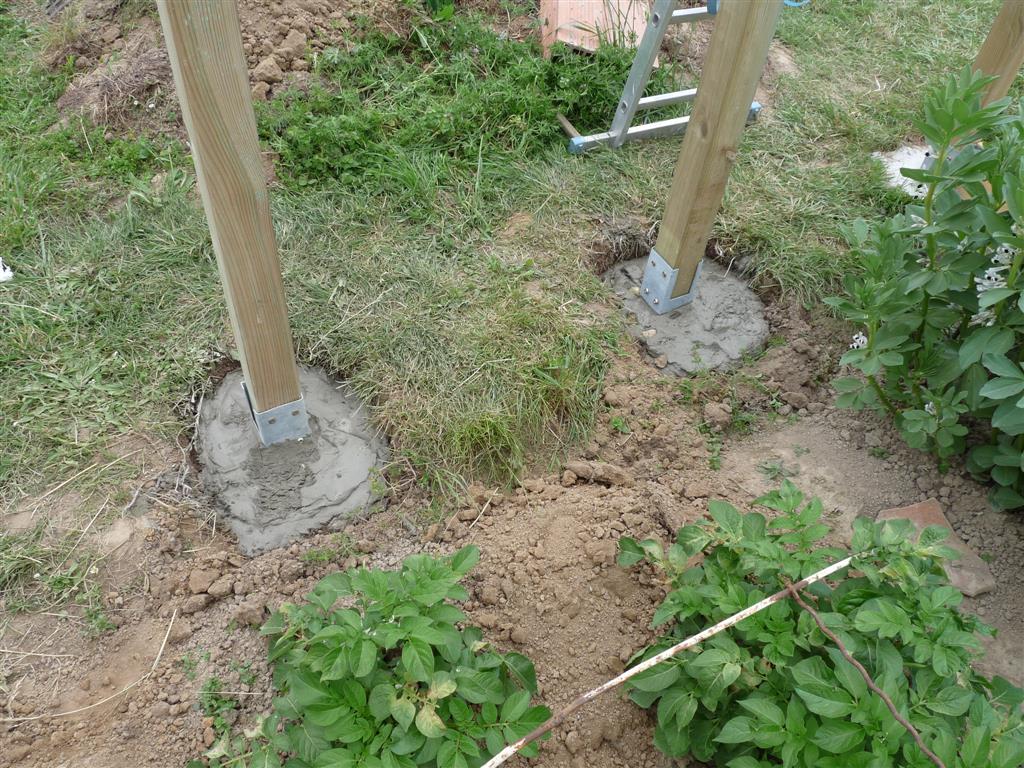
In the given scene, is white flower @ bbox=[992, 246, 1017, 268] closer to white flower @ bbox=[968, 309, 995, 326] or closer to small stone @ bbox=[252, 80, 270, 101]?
white flower @ bbox=[968, 309, 995, 326]

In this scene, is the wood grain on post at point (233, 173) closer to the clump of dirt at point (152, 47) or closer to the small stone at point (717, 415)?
the small stone at point (717, 415)

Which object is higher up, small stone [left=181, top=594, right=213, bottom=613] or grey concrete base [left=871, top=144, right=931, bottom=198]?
grey concrete base [left=871, top=144, right=931, bottom=198]

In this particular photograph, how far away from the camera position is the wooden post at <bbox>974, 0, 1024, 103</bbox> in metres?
3.16

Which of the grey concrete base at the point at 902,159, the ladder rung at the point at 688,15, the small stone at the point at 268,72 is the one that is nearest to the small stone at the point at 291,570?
the small stone at the point at 268,72

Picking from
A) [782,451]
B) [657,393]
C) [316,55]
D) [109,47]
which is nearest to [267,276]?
[657,393]

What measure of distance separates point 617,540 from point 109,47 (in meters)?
3.49

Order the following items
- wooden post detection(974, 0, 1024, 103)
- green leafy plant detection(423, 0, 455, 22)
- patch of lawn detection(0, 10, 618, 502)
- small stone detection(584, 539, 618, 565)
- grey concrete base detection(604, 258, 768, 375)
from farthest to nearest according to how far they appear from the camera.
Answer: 1. green leafy plant detection(423, 0, 455, 22)
2. wooden post detection(974, 0, 1024, 103)
3. grey concrete base detection(604, 258, 768, 375)
4. patch of lawn detection(0, 10, 618, 502)
5. small stone detection(584, 539, 618, 565)

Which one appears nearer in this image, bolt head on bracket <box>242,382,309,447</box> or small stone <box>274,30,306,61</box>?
bolt head on bracket <box>242,382,309,447</box>

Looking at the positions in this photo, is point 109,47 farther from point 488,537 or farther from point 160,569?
point 488,537

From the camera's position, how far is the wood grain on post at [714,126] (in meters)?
2.37

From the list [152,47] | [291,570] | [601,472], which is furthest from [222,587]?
[152,47]

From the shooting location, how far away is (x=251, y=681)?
2.08 meters

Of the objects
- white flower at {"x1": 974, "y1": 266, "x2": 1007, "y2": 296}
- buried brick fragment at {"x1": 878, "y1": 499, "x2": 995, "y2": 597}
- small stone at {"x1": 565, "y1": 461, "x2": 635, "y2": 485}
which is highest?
white flower at {"x1": 974, "y1": 266, "x2": 1007, "y2": 296}

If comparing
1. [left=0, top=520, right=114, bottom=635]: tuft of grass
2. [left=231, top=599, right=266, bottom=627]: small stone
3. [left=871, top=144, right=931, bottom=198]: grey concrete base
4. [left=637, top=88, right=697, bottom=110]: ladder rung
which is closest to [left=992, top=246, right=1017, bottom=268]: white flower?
[left=871, top=144, right=931, bottom=198]: grey concrete base
